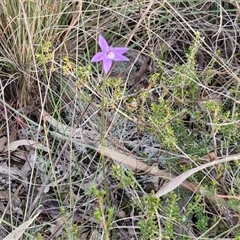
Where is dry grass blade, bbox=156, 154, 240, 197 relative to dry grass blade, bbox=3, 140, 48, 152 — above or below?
above

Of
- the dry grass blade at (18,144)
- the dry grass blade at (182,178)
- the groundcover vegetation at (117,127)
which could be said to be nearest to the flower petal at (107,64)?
the groundcover vegetation at (117,127)

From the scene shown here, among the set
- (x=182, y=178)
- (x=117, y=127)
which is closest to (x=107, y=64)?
(x=182, y=178)

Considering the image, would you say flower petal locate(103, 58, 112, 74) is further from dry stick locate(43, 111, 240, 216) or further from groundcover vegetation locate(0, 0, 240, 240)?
dry stick locate(43, 111, 240, 216)

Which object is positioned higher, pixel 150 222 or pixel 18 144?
pixel 150 222

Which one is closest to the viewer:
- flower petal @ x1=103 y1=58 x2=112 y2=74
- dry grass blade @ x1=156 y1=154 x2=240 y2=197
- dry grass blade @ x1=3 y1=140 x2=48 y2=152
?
flower petal @ x1=103 y1=58 x2=112 y2=74

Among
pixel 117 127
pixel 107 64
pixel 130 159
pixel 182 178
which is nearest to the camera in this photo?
pixel 107 64

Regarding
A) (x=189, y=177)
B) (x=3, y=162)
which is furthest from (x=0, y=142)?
(x=189, y=177)

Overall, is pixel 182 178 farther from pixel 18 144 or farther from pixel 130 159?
pixel 18 144

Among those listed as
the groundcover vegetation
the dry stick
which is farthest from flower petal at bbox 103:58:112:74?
the dry stick

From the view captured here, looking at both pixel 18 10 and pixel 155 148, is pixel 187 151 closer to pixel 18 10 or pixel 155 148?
pixel 155 148

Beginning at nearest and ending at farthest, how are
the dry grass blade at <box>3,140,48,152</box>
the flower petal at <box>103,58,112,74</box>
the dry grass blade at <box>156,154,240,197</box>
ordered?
the flower petal at <box>103,58,112,74</box>, the dry grass blade at <box>156,154,240,197</box>, the dry grass blade at <box>3,140,48,152</box>

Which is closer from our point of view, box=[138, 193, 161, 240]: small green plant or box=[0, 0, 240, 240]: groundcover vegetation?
box=[138, 193, 161, 240]: small green plant

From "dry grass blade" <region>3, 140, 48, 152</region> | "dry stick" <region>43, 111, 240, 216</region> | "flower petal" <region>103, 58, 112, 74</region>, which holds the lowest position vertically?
"dry grass blade" <region>3, 140, 48, 152</region>
